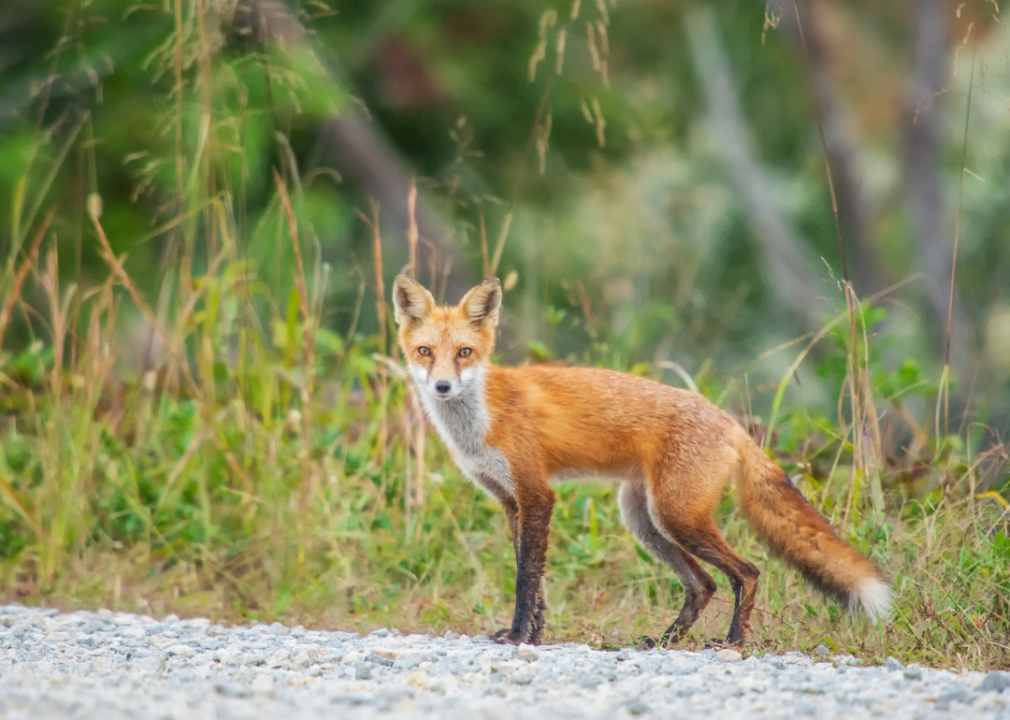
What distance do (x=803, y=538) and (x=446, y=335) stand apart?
1.56 meters

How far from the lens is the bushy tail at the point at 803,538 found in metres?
3.39

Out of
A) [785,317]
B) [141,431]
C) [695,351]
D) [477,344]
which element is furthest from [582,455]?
[785,317]

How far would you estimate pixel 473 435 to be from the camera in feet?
13.1

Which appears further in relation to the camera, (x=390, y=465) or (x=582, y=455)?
(x=390, y=465)

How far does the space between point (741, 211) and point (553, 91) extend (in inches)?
127

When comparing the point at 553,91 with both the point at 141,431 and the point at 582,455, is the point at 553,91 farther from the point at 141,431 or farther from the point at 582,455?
the point at 582,455

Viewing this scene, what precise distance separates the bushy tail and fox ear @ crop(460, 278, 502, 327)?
1.11 meters

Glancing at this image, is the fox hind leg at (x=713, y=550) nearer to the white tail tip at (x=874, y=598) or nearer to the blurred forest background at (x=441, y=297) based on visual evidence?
the blurred forest background at (x=441, y=297)

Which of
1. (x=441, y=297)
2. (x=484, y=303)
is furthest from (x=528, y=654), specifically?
(x=441, y=297)

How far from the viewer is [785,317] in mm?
12289

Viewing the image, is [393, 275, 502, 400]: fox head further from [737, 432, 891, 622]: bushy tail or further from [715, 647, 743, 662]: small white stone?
[715, 647, 743, 662]: small white stone

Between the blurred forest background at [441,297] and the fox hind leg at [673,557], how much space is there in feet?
0.74

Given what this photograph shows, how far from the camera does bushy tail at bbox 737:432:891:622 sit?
3391 millimetres

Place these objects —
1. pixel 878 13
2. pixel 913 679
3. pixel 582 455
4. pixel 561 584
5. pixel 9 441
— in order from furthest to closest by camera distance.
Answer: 1. pixel 878 13
2. pixel 9 441
3. pixel 561 584
4. pixel 582 455
5. pixel 913 679
